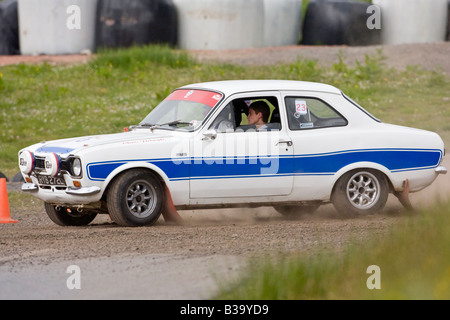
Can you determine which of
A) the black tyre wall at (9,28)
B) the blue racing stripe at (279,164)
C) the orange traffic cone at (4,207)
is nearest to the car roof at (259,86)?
the blue racing stripe at (279,164)

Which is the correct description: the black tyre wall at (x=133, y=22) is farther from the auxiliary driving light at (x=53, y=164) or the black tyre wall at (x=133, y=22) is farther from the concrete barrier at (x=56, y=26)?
the auxiliary driving light at (x=53, y=164)

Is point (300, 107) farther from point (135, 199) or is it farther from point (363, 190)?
point (135, 199)

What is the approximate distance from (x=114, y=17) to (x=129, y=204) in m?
14.4

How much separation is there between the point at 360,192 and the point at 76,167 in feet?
10.6

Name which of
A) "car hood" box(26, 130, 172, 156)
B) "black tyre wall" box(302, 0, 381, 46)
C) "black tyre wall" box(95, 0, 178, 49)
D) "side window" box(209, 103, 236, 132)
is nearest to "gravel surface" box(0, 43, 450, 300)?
"car hood" box(26, 130, 172, 156)

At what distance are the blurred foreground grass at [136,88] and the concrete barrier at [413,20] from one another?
4.57 feet

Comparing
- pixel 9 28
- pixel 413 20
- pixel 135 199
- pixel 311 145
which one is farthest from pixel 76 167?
pixel 413 20

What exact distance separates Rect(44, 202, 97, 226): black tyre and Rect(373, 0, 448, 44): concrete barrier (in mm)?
15472

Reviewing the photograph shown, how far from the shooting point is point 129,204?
9.56 meters

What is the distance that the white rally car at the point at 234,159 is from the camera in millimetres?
9406
